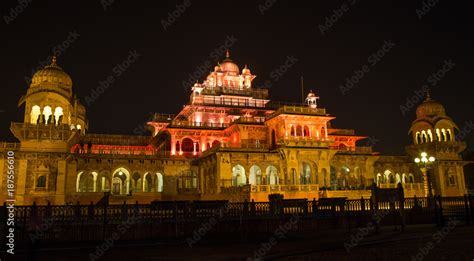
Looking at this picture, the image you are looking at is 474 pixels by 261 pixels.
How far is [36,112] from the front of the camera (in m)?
35.4

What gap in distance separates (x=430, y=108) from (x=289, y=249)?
43.0m

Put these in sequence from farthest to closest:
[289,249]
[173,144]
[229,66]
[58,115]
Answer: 1. [229,66]
2. [173,144]
3. [58,115]
4. [289,249]

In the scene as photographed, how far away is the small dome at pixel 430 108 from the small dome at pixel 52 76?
4303 centimetres

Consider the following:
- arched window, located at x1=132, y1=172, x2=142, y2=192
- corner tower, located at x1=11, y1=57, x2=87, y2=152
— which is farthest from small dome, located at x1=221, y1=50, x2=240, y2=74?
corner tower, located at x1=11, y1=57, x2=87, y2=152

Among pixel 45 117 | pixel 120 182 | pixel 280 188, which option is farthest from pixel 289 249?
pixel 120 182

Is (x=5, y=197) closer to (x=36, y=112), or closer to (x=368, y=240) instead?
(x=36, y=112)

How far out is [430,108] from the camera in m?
49.3

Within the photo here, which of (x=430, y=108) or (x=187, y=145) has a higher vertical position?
(x=430, y=108)

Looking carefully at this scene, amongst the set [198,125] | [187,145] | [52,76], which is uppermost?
[52,76]

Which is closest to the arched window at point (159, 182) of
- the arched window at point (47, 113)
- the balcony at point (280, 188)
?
the arched window at point (47, 113)

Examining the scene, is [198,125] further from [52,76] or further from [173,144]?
[52,76]

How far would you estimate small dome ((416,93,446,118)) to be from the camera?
49188 millimetres

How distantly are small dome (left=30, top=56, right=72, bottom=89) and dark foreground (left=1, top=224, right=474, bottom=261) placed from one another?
2424 cm

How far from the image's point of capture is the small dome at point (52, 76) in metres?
36.3
